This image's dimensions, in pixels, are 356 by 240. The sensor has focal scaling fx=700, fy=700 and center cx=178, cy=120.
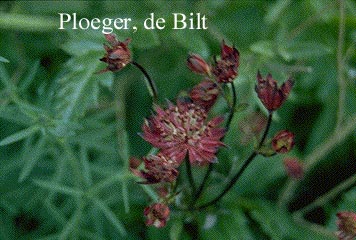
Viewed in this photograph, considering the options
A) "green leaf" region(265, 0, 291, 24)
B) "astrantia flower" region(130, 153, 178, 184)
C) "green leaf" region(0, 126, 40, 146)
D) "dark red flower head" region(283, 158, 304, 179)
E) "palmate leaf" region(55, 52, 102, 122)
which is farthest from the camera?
"green leaf" region(265, 0, 291, 24)

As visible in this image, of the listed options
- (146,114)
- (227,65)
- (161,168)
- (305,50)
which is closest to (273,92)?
(227,65)

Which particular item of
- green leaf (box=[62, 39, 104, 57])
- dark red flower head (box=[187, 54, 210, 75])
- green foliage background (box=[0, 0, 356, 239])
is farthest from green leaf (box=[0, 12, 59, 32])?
dark red flower head (box=[187, 54, 210, 75])

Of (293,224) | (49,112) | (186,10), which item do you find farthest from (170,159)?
(186,10)

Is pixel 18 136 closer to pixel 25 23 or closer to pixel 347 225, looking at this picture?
pixel 25 23

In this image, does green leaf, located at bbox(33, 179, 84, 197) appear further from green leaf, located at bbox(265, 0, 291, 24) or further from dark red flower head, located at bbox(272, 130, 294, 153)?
green leaf, located at bbox(265, 0, 291, 24)

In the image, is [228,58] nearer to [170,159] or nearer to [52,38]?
[170,159]

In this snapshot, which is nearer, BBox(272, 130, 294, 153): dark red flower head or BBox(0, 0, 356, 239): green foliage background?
BBox(272, 130, 294, 153): dark red flower head

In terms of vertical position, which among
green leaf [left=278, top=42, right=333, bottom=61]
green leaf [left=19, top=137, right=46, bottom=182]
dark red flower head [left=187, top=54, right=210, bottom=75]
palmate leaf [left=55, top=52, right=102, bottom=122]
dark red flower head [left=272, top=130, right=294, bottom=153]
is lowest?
green leaf [left=19, top=137, right=46, bottom=182]
